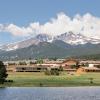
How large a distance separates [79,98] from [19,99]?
38.8ft

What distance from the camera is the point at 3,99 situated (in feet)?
318

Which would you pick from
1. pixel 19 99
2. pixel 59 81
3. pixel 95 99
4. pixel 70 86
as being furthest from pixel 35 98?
pixel 59 81

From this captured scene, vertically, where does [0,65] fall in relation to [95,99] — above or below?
above

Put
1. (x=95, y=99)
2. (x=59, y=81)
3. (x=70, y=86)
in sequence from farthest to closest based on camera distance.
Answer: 1. (x=59, y=81)
2. (x=70, y=86)
3. (x=95, y=99)

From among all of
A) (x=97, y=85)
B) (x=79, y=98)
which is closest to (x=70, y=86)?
(x=97, y=85)

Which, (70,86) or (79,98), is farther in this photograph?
(70,86)

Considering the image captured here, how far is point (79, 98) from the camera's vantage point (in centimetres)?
9944

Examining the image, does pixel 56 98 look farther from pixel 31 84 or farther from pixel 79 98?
pixel 31 84

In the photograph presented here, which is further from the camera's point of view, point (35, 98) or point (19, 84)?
point (19, 84)

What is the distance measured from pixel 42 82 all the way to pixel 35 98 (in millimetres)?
53566

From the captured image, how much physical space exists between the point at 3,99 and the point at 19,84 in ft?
167

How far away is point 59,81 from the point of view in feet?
514

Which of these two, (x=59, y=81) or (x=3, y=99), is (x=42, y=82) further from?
(x=3, y=99)

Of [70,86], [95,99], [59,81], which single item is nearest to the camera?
[95,99]
